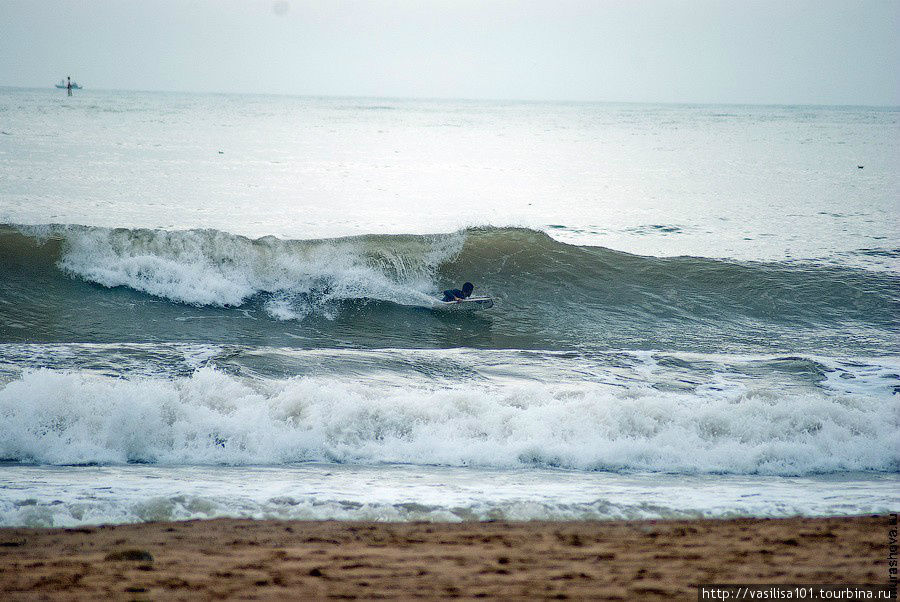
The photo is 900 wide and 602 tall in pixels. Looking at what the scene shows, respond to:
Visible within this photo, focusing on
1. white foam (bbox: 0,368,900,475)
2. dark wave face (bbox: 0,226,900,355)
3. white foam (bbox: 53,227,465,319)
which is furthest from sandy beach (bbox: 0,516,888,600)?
white foam (bbox: 53,227,465,319)

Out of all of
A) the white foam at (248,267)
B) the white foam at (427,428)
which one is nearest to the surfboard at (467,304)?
the white foam at (248,267)

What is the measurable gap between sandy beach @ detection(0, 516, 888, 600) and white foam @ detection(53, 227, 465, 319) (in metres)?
9.06

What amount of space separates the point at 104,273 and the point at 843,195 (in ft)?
100.0

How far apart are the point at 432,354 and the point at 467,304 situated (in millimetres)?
2352

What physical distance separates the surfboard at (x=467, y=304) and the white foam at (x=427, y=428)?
191 inches

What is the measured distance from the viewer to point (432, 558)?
182 inches

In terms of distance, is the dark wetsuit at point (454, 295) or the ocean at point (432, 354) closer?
the ocean at point (432, 354)

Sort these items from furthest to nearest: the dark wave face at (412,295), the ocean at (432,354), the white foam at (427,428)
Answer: the dark wave face at (412,295), the white foam at (427,428), the ocean at (432,354)

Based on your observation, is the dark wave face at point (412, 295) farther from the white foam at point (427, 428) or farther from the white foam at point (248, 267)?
the white foam at point (427, 428)

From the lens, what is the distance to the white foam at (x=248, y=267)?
571 inches

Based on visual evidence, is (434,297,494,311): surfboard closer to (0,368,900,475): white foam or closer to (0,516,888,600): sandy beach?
(0,368,900,475): white foam

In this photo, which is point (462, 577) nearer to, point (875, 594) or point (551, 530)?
point (551, 530)

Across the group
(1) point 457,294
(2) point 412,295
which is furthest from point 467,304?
(2) point 412,295

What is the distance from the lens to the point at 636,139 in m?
66.6
